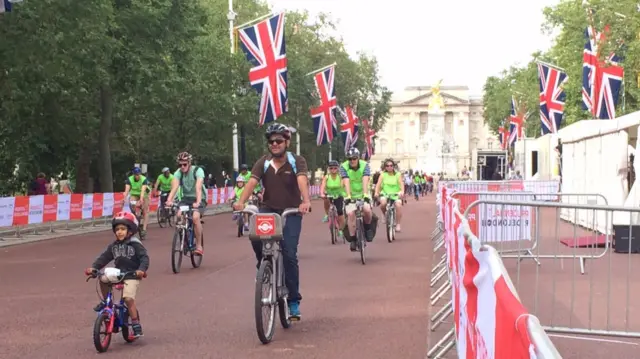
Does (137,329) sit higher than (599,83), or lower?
lower

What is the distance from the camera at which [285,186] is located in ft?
27.7

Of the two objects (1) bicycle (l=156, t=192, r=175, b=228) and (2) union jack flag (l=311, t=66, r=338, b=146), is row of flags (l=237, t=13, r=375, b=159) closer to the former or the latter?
(1) bicycle (l=156, t=192, r=175, b=228)

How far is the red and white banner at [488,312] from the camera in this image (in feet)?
9.82

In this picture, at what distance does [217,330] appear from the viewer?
8.32m

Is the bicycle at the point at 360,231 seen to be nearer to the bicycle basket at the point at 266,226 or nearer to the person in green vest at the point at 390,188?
the person in green vest at the point at 390,188

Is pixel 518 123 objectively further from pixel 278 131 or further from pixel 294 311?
pixel 278 131

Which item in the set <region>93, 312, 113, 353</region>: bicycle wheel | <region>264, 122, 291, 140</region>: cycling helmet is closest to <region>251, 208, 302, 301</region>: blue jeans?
<region>264, 122, 291, 140</region>: cycling helmet

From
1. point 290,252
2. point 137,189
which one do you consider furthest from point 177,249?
point 137,189

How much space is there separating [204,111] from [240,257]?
85.1 feet

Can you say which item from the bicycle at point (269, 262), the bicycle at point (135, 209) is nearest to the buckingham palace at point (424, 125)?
the bicycle at point (135, 209)

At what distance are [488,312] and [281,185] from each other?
475 centimetres

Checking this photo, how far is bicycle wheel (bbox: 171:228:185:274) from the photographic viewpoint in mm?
13094

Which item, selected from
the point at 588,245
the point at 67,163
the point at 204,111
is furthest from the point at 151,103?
the point at 588,245

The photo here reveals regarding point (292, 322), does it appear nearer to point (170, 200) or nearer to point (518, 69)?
point (170, 200)
